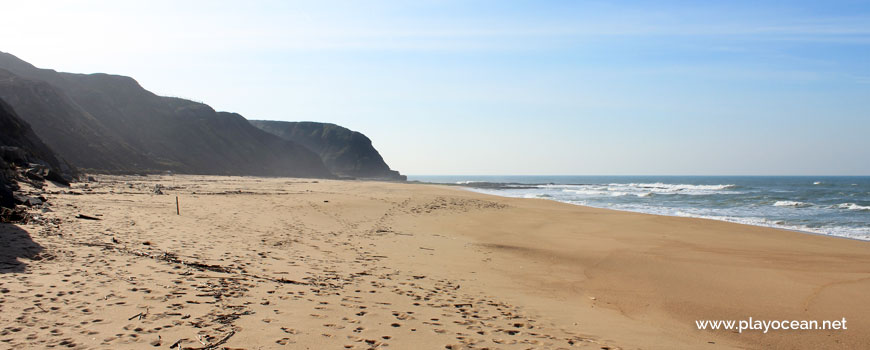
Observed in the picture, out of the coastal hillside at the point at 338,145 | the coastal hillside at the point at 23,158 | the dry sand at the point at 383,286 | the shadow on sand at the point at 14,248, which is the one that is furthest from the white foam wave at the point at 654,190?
the coastal hillside at the point at 338,145

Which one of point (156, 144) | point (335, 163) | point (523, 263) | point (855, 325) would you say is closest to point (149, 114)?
point (156, 144)

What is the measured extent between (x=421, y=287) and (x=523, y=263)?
160 inches

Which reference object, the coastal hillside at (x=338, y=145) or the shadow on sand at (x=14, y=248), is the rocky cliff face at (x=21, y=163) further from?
the coastal hillside at (x=338, y=145)

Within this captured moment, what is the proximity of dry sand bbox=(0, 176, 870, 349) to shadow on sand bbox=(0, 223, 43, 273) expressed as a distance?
1.5 inches

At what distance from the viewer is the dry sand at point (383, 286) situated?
14.9 ft

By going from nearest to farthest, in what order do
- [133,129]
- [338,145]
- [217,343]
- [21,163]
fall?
A: [217,343] < [21,163] < [133,129] < [338,145]

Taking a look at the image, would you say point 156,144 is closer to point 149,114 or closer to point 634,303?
point 149,114

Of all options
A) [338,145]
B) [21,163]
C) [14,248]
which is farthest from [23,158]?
[338,145]

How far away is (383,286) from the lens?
7027mm

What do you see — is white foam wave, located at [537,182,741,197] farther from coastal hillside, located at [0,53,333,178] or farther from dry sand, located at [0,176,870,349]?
coastal hillside, located at [0,53,333,178]

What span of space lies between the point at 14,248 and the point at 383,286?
5511 millimetres

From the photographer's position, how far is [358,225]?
50.1 ft

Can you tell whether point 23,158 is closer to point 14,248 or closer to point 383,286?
point 14,248

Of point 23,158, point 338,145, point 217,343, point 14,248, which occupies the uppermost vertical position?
point 338,145
